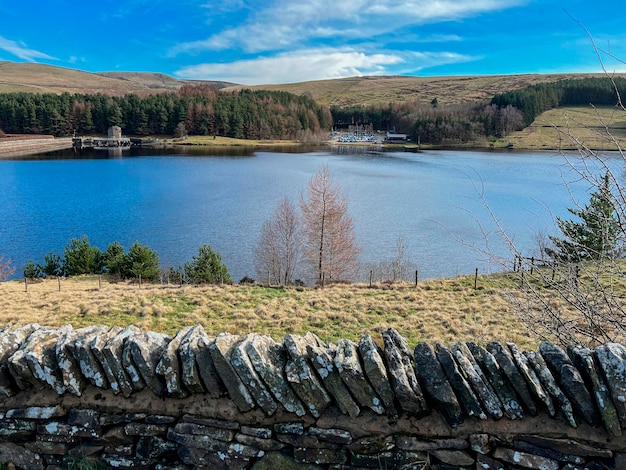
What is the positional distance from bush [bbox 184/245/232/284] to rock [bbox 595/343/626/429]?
23302 millimetres

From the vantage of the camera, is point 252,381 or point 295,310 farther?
point 295,310

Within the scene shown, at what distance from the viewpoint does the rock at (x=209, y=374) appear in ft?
14.2

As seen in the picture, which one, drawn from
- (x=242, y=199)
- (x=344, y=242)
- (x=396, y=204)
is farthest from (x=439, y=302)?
(x=242, y=199)

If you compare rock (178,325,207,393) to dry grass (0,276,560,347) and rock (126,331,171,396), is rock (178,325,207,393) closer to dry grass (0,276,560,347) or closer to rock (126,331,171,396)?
rock (126,331,171,396)

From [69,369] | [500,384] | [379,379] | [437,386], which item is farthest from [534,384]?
[69,369]

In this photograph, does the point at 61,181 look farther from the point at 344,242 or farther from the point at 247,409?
the point at 247,409

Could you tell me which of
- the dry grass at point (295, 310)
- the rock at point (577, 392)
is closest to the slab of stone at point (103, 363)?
the rock at point (577, 392)

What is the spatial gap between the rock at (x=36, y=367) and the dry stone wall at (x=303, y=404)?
1 cm

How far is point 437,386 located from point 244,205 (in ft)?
155

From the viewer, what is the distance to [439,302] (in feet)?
60.1

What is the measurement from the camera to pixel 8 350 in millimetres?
4676

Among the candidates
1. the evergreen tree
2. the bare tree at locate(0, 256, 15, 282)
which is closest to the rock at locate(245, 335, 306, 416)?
the evergreen tree

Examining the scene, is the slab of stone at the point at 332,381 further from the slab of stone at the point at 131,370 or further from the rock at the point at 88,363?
the rock at the point at 88,363

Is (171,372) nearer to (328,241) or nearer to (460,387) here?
(460,387)
